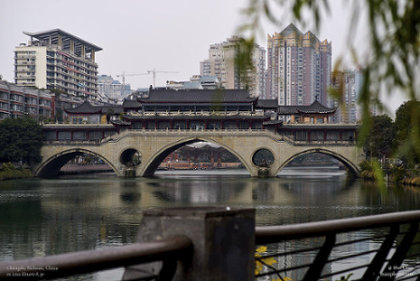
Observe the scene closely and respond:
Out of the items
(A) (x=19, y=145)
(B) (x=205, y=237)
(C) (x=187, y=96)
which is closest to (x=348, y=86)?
(B) (x=205, y=237)

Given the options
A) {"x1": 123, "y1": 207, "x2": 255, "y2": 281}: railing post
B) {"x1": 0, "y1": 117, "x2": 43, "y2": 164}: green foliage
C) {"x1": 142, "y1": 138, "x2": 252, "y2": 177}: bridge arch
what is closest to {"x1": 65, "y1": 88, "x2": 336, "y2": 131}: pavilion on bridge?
{"x1": 142, "y1": 138, "x2": 252, "y2": 177}: bridge arch

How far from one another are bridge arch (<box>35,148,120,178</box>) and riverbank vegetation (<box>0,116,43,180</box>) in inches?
42.0

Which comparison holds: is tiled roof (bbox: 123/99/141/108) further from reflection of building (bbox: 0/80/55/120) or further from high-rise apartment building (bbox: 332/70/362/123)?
high-rise apartment building (bbox: 332/70/362/123)

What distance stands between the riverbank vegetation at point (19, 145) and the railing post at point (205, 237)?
53854 millimetres

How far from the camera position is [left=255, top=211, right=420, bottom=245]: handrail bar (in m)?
3.22

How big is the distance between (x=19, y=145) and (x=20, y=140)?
0.64 metres

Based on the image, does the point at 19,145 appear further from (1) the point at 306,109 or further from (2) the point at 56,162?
(1) the point at 306,109

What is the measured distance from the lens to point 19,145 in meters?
56.3

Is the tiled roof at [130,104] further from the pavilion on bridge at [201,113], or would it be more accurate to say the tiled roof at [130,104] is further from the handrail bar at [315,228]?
the handrail bar at [315,228]

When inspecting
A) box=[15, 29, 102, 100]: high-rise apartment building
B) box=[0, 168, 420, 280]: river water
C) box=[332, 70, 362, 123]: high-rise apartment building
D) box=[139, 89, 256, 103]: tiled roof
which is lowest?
box=[0, 168, 420, 280]: river water

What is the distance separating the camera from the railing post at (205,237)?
2.76m

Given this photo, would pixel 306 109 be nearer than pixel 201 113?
No

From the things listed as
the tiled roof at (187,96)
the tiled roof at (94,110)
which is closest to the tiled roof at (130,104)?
the tiled roof at (94,110)

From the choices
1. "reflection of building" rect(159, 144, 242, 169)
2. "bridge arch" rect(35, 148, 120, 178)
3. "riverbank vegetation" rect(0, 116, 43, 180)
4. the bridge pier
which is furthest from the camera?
"reflection of building" rect(159, 144, 242, 169)
